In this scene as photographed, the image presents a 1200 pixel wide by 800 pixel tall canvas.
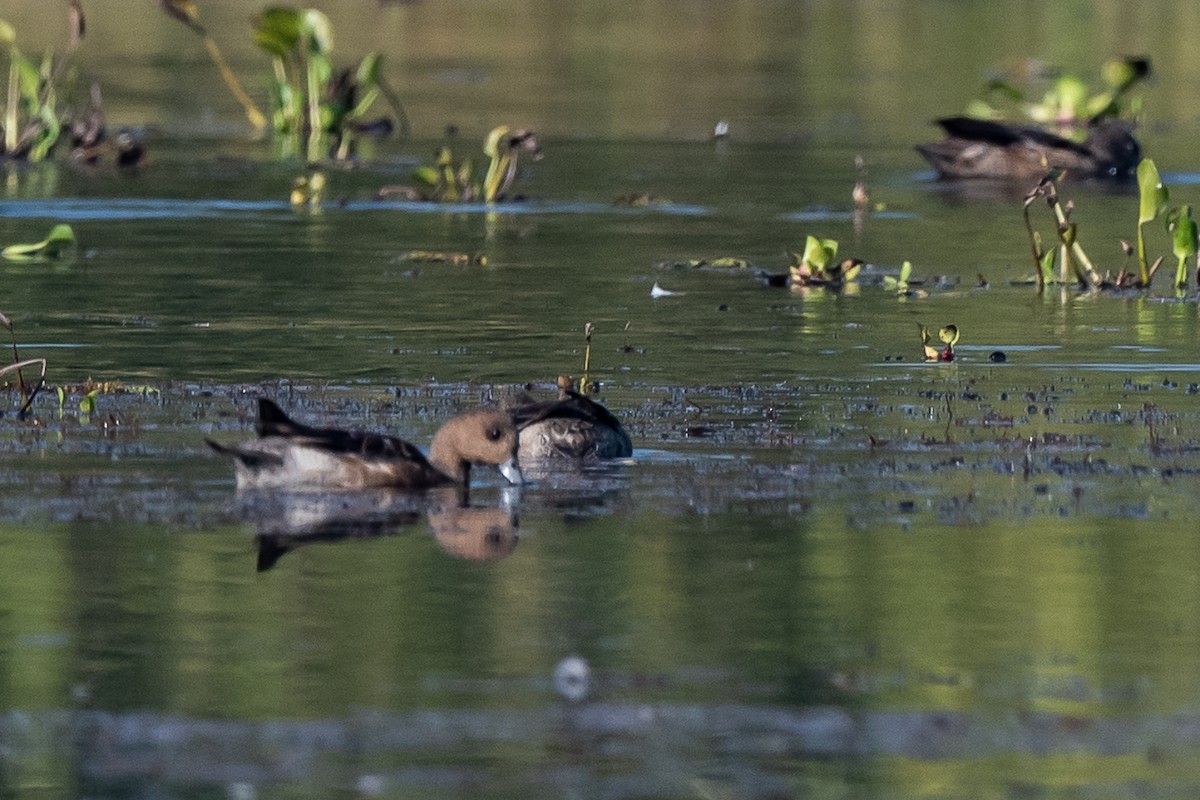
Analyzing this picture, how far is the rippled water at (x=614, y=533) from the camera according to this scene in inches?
251

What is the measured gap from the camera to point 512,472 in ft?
31.4

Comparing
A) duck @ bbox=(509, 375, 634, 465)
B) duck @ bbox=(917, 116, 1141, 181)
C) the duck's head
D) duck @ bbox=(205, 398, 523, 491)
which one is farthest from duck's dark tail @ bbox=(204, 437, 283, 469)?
duck @ bbox=(917, 116, 1141, 181)

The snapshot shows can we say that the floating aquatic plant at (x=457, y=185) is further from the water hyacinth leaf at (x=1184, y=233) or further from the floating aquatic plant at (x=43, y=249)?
the water hyacinth leaf at (x=1184, y=233)

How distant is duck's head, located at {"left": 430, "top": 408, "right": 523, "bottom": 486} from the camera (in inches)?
372

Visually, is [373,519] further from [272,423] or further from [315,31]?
[315,31]

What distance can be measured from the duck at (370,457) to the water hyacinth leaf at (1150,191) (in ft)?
20.1

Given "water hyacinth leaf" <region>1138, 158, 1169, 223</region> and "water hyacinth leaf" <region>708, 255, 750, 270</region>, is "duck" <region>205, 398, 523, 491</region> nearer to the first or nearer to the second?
"water hyacinth leaf" <region>1138, 158, 1169, 223</region>

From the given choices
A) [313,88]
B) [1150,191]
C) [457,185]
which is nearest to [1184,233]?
[1150,191]

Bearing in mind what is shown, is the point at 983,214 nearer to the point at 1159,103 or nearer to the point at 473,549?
the point at 1159,103

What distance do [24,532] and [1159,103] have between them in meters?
23.3

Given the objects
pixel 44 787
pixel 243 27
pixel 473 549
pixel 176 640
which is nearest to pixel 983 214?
pixel 473 549

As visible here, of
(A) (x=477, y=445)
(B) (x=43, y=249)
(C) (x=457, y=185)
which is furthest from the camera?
(C) (x=457, y=185)

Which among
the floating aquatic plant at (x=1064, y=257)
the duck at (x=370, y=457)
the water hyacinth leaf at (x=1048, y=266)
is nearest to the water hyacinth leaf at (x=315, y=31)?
the floating aquatic plant at (x=1064, y=257)

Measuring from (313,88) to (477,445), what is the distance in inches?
584
